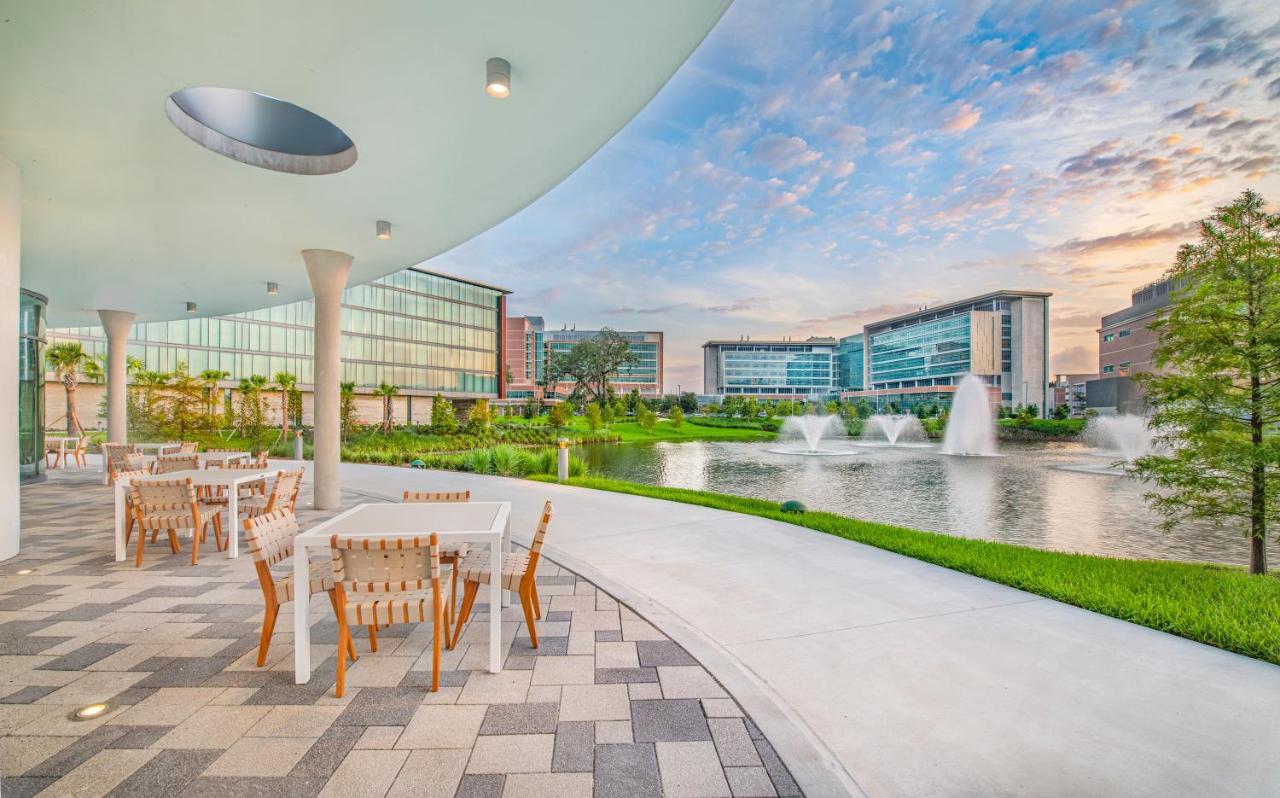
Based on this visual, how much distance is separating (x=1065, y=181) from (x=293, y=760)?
24439 millimetres

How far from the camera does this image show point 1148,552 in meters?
8.39

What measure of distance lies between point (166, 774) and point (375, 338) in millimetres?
49850

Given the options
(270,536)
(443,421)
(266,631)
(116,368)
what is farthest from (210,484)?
(443,421)

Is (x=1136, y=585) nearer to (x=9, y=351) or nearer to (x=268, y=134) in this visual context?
(x=268, y=134)

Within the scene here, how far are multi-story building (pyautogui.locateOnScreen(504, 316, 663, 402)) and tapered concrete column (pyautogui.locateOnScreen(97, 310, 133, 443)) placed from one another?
212 feet

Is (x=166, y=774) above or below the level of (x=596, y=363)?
below

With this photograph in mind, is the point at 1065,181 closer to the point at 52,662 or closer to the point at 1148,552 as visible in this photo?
the point at 1148,552

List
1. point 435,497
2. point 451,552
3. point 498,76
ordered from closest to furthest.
Answer: point 498,76
point 451,552
point 435,497

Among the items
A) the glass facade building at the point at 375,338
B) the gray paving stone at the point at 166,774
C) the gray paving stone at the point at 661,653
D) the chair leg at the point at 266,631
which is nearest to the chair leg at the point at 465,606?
the chair leg at the point at 266,631

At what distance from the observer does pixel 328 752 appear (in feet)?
8.53

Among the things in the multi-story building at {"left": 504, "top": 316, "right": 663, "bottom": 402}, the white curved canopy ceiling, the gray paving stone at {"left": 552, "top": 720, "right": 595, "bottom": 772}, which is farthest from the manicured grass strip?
the multi-story building at {"left": 504, "top": 316, "right": 663, "bottom": 402}

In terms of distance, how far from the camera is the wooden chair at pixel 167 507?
6.01 metres

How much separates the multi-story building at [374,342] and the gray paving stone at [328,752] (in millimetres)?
38413

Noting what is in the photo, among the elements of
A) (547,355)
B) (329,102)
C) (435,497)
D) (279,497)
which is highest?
(547,355)
